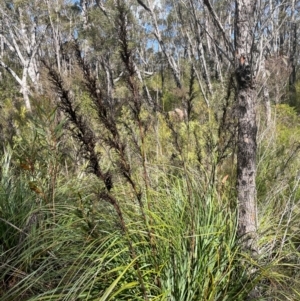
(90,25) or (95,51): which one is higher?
(90,25)

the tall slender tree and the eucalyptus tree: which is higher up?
the eucalyptus tree

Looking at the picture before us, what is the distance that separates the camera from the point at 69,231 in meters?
1.89

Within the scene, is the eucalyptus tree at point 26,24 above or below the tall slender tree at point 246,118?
above

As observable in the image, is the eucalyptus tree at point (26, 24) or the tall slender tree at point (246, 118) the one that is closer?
the tall slender tree at point (246, 118)

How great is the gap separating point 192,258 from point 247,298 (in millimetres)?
374

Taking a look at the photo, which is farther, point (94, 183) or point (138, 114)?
point (94, 183)

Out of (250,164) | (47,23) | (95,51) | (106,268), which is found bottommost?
(106,268)

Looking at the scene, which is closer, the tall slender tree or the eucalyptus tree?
the tall slender tree

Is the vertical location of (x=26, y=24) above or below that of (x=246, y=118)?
above

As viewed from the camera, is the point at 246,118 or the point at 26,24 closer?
the point at 246,118

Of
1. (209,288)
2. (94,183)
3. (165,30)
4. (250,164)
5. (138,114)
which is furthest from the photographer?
(165,30)

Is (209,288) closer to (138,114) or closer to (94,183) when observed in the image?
(138,114)

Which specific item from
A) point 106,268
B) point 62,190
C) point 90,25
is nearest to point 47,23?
point 90,25

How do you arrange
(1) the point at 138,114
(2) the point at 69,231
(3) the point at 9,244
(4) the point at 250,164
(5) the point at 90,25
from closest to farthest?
(1) the point at 138,114 → (2) the point at 69,231 → (4) the point at 250,164 → (3) the point at 9,244 → (5) the point at 90,25
